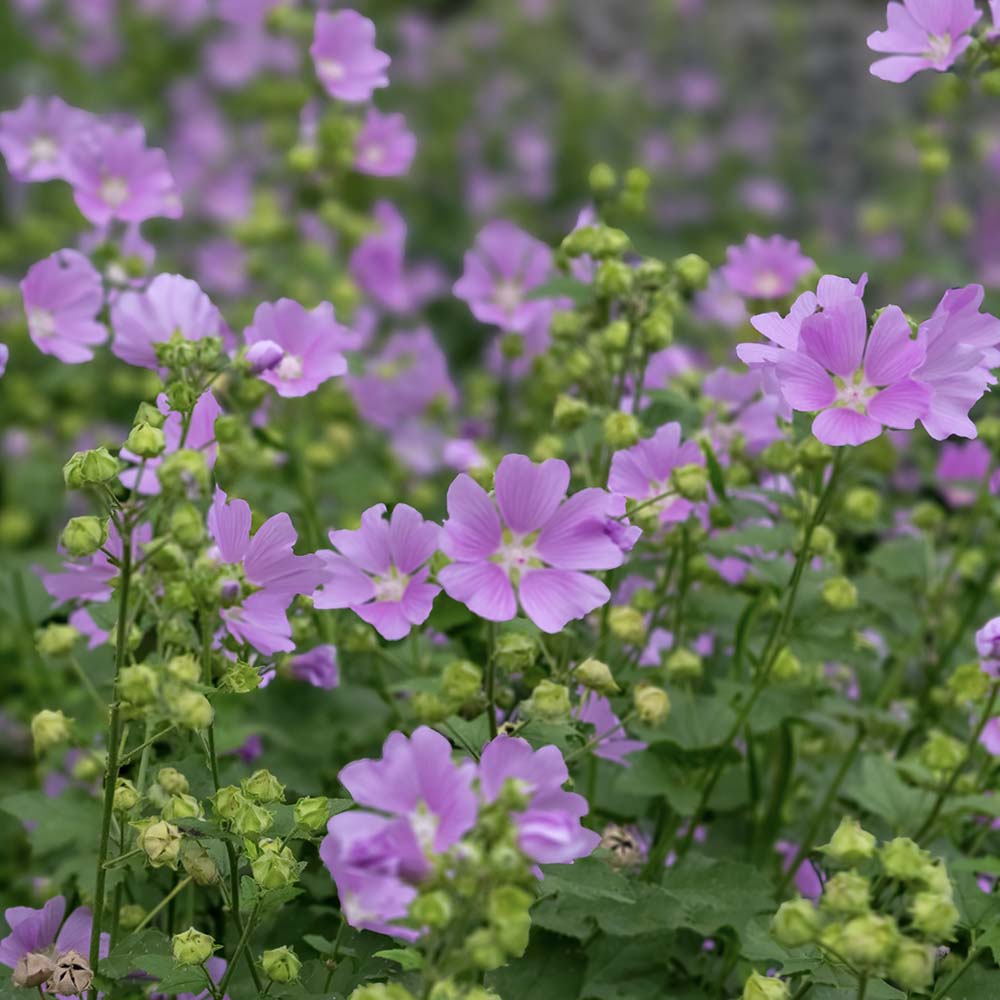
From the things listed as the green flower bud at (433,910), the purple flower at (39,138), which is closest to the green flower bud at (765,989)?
the green flower bud at (433,910)

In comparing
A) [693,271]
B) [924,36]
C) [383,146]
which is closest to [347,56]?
[383,146]

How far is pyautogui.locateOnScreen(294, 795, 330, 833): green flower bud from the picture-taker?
4.72ft

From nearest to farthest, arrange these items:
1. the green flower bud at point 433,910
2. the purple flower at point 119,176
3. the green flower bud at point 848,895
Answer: the green flower bud at point 433,910 < the green flower bud at point 848,895 < the purple flower at point 119,176

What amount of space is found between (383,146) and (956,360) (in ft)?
4.93

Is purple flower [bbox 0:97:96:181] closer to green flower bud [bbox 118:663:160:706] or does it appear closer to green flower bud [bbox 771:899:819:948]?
green flower bud [bbox 118:663:160:706]

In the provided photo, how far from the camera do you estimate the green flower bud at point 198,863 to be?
1.47 m

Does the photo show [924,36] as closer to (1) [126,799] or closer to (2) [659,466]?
(2) [659,466]

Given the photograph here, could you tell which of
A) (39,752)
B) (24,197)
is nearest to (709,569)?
(39,752)

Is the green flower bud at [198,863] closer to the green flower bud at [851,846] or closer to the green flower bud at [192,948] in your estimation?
the green flower bud at [192,948]

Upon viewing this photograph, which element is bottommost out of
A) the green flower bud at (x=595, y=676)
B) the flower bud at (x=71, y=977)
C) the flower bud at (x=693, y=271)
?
the flower bud at (x=71, y=977)

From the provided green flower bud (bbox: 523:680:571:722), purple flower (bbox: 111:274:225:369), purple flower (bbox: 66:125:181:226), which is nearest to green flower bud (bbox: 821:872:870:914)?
green flower bud (bbox: 523:680:571:722)

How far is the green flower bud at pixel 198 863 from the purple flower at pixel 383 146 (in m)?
1.55

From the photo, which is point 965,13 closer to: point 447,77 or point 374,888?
point 374,888

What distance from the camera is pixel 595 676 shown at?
1568mm
